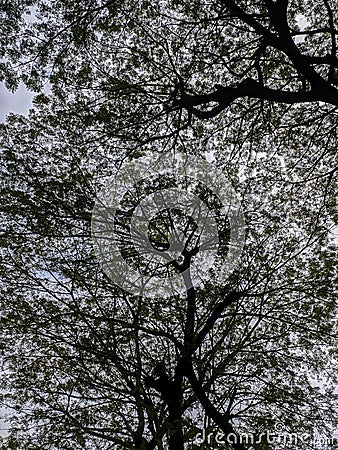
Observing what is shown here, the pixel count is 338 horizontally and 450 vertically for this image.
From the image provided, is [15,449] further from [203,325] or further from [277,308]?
[277,308]

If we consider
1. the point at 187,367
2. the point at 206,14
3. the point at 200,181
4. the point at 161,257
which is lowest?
the point at 187,367

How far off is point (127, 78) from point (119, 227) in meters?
2.47

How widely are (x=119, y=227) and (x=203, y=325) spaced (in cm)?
238

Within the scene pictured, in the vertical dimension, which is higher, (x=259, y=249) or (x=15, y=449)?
(x=259, y=249)

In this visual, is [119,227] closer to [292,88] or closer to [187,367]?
[187,367]

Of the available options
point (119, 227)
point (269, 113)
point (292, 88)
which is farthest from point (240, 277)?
point (292, 88)

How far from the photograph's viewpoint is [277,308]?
6824 mm

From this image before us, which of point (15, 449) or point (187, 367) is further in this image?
point (15, 449)

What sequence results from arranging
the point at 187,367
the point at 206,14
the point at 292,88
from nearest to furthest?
the point at 206,14, the point at 187,367, the point at 292,88

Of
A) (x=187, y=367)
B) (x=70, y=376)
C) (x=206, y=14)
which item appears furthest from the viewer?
(x=70, y=376)

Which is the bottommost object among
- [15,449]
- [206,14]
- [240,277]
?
[15,449]

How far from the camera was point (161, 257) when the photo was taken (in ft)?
23.3

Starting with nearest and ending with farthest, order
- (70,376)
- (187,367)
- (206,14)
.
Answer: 1. (206,14)
2. (187,367)
3. (70,376)

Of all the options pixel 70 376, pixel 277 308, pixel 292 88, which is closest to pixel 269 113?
pixel 292 88
